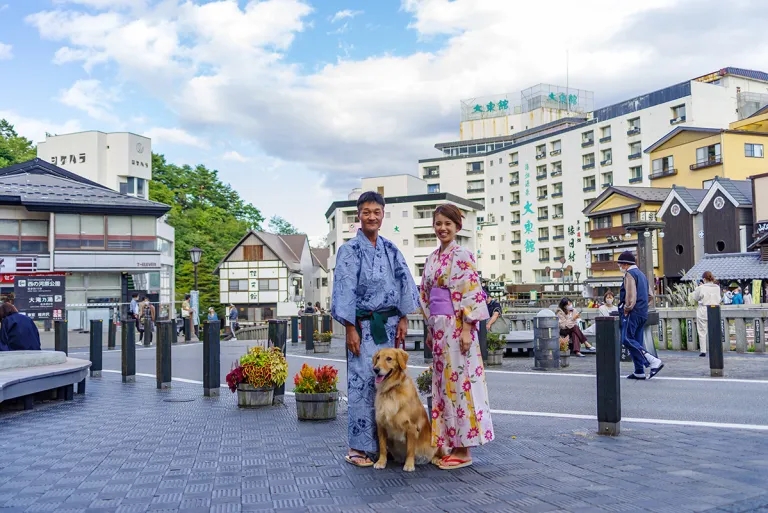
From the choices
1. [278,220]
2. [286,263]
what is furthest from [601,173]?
[278,220]

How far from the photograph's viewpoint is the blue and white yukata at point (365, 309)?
5.45m

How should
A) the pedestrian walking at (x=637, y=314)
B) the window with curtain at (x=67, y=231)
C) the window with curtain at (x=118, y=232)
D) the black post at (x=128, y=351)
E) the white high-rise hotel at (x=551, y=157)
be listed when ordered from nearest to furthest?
1. the pedestrian walking at (x=637, y=314)
2. the black post at (x=128, y=351)
3. the window with curtain at (x=67, y=231)
4. the window with curtain at (x=118, y=232)
5. the white high-rise hotel at (x=551, y=157)

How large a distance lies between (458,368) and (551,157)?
72.1 metres

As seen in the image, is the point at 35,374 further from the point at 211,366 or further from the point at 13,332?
the point at 13,332

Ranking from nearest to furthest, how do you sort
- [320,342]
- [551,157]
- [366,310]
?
1. [366,310]
2. [320,342]
3. [551,157]

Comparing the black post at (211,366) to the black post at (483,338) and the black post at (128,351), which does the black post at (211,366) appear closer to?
the black post at (128,351)

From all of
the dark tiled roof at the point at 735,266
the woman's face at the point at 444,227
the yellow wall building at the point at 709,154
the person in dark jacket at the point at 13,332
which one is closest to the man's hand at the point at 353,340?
the woman's face at the point at 444,227

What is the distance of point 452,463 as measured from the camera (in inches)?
207

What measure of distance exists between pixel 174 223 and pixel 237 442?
5817 cm

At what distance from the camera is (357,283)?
219 inches

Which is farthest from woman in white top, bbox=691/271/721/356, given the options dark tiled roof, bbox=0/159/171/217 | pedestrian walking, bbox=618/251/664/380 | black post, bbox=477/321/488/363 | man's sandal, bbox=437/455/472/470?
dark tiled roof, bbox=0/159/171/217

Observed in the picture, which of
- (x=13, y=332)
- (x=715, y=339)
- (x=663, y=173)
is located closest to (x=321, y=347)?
(x=13, y=332)

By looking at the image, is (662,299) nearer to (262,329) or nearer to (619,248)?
(262,329)

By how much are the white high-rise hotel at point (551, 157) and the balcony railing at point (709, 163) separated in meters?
7.12
